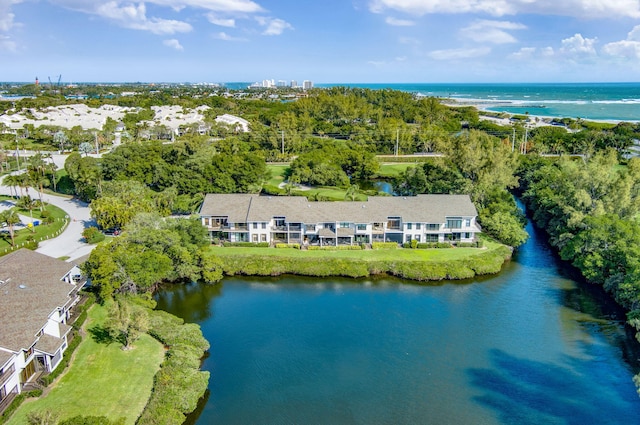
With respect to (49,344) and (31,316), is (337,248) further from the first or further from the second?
(31,316)

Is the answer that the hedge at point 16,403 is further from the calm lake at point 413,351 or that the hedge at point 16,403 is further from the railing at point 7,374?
the calm lake at point 413,351

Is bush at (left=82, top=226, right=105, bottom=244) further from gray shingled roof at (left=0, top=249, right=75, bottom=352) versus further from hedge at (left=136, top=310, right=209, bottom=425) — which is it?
hedge at (left=136, top=310, right=209, bottom=425)

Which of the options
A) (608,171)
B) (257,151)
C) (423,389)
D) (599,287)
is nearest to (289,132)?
(257,151)

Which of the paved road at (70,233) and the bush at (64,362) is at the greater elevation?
the paved road at (70,233)

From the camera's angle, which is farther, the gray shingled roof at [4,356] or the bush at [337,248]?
the bush at [337,248]

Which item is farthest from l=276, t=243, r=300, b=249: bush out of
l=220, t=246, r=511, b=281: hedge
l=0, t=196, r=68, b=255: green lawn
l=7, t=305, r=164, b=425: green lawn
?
l=0, t=196, r=68, b=255: green lawn

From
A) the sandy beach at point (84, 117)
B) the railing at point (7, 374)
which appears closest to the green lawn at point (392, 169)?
the sandy beach at point (84, 117)

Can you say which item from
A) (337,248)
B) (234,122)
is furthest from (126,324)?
(234,122)
